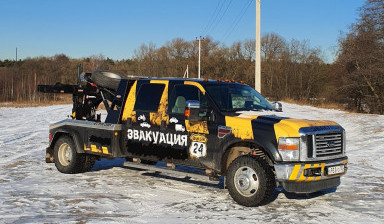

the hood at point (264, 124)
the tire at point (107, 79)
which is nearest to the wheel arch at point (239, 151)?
the hood at point (264, 124)

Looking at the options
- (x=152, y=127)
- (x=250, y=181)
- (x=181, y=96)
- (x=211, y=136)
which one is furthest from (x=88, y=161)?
(x=250, y=181)

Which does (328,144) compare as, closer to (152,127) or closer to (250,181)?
(250,181)

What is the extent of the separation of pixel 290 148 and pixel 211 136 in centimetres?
136

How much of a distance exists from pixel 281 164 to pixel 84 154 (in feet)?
15.3

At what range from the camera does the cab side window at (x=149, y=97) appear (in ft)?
26.0

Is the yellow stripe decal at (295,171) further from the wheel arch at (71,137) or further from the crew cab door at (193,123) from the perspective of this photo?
the wheel arch at (71,137)

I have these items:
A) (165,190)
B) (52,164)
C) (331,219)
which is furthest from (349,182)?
(52,164)

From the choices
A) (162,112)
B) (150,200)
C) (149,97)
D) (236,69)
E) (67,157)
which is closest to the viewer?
(150,200)

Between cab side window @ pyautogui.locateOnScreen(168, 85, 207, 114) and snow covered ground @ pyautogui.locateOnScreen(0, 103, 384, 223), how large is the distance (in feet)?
4.81

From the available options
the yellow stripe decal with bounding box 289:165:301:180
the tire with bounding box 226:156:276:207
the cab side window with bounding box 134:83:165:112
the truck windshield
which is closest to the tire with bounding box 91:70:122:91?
the cab side window with bounding box 134:83:165:112

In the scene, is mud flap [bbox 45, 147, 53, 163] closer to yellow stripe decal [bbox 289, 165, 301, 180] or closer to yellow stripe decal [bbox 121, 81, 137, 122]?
yellow stripe decal [bbox 121, 81, 137, 122]

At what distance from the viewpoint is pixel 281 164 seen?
247 inches

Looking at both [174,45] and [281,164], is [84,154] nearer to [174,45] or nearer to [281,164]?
[281,164]

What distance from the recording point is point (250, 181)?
6.55m
